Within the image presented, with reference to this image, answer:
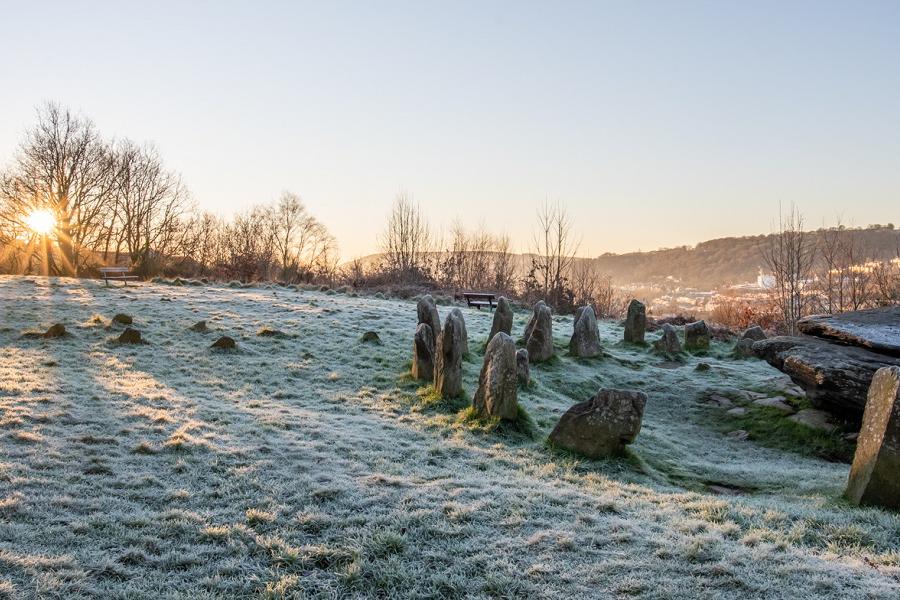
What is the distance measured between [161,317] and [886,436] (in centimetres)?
1712

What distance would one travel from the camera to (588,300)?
34.9 m

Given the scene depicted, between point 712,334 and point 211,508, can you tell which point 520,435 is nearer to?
point 211,508

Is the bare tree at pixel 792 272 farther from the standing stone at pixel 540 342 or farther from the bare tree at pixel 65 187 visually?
the bare tree at pixel 65 187

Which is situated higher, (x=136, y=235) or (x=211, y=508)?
(x=136, y=235)

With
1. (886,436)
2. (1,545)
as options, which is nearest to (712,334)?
(886,436)

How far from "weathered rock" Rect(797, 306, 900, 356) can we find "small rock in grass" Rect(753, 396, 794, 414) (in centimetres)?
155

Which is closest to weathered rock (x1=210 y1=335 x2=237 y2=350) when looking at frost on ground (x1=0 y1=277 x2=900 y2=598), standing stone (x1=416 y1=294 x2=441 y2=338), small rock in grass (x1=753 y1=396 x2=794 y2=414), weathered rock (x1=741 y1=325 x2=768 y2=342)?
frost on ground (x1=0 y1=277 x2=900 y2=598)

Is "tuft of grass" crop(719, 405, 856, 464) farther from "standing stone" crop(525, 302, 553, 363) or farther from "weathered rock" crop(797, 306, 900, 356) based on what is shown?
"standing stone" crop(525, 302, 553, 363)

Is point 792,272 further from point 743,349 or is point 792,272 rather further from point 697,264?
point 697,264

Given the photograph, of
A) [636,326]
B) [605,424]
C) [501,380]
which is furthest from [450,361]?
[636,326]

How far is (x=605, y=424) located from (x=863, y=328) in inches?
242

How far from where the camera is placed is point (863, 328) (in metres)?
10.4

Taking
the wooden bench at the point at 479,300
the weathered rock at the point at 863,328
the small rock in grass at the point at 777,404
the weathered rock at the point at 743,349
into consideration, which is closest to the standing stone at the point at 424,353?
the small rock in grass at the point at 777,404

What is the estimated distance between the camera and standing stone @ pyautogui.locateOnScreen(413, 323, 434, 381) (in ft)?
39.2
